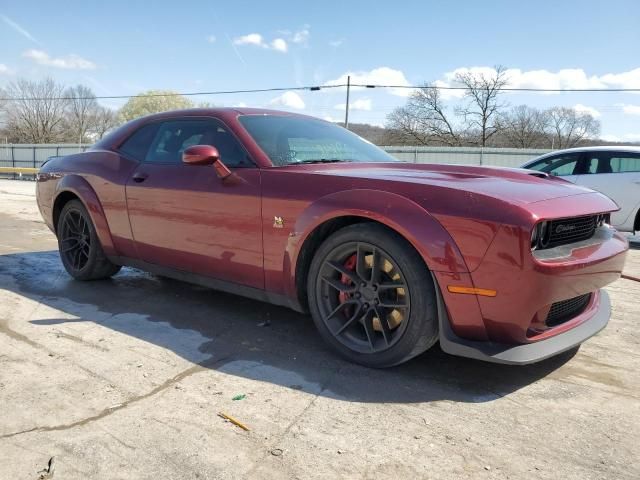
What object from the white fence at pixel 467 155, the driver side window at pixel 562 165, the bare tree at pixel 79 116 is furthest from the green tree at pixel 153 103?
the driver side window at pixel 562 165

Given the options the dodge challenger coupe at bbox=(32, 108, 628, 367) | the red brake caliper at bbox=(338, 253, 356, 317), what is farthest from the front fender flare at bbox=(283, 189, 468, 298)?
the red brake caliper at bbox=(338, 253, 356, 317)

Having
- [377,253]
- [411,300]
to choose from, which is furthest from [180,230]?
[411,300]

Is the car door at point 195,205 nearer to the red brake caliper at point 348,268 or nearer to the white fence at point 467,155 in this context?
the red brake caliper at point 348,268

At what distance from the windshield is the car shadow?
3.87 ft

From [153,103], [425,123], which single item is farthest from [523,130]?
[153,103]

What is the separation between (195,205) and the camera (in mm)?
3436

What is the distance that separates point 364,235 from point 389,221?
0.63ft

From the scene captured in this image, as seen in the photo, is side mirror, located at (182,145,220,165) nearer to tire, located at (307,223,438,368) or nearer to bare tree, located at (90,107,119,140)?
tire, located at (307,223,438,368)

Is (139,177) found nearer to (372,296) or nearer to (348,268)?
(348,268)

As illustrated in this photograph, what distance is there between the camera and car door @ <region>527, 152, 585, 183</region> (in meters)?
7.68

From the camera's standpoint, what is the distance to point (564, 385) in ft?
8.55

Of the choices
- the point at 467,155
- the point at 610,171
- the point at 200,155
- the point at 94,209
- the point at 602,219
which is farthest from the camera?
the point at 467,155

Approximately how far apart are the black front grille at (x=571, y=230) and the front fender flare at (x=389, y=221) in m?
0.50

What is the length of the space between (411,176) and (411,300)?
72cm
